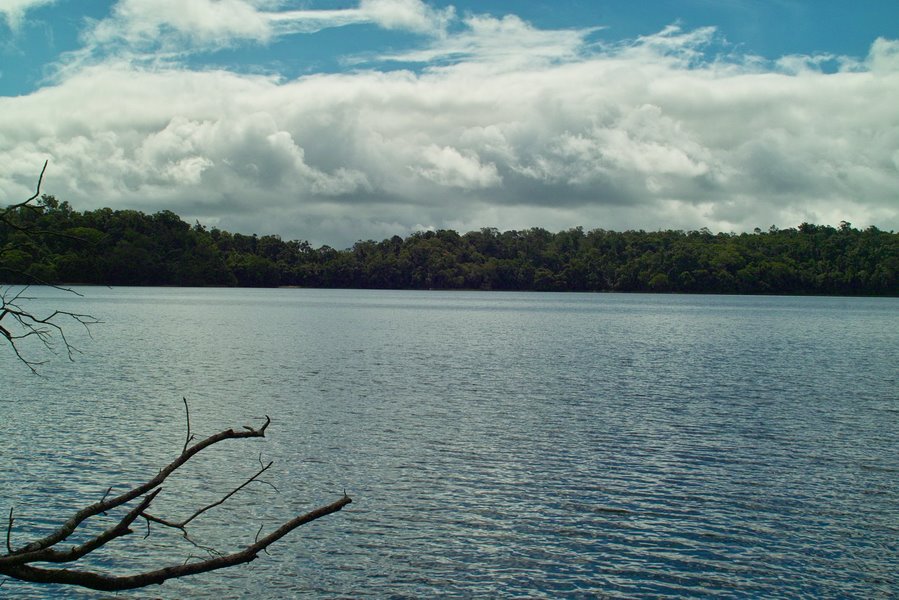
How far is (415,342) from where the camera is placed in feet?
233

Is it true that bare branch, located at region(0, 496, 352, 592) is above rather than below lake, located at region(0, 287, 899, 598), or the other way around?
above

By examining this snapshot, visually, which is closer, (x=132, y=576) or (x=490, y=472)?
(x=132, y=576)

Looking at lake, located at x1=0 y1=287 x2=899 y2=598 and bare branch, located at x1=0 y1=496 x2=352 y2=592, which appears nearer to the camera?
bare branch, located at x1=0 y1=496 x2=352 y2=592

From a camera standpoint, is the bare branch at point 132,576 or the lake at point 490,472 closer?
the bare branch at point 132,576

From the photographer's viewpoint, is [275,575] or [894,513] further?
[894,513]

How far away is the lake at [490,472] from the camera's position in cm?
1528

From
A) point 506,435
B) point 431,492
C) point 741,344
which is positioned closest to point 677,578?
point 431,492

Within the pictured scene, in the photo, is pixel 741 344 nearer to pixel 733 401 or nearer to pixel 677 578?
pixel 733 401

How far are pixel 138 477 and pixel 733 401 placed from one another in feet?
87.6

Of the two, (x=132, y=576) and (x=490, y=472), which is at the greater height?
(x=132, y=576)

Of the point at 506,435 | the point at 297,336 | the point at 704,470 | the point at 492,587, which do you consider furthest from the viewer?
the point at 297,336

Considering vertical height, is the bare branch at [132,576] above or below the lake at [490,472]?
above

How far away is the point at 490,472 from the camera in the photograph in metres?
22.5

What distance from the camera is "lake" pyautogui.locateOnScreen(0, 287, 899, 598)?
50.1ft
